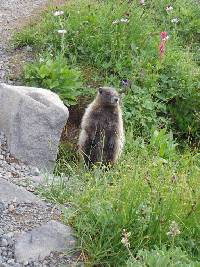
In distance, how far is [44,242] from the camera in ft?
17.3

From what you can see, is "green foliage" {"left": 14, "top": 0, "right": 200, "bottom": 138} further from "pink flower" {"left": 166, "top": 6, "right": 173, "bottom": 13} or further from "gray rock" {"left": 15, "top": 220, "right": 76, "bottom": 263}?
"gray rock" {"left": 15, "top": 220, "right": 76, "bottom": 263}

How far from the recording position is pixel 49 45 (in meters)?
10.1

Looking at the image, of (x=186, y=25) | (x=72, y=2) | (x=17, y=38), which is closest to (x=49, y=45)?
(x=17, y=38)

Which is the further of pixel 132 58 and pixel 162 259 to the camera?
pixel 132 58

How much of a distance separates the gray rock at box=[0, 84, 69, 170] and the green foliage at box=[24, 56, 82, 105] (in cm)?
122

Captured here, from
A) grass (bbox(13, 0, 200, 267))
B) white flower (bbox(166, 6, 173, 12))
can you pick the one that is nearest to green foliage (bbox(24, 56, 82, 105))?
grass (bbox(13, 0, 200, 267))

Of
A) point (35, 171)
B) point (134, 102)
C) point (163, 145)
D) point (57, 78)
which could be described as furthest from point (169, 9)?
point (35, 171)

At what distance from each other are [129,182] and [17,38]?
17.6ft

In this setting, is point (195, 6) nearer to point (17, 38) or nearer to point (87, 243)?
point (17, 38)

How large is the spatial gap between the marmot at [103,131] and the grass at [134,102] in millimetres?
297

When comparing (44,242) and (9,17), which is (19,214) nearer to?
(44,242)

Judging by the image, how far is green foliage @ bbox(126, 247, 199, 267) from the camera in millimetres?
4555

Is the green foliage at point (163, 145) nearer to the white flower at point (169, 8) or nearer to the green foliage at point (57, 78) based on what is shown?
the green foliage at point (57, 78)

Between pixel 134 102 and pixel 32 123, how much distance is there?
2.37 metres
